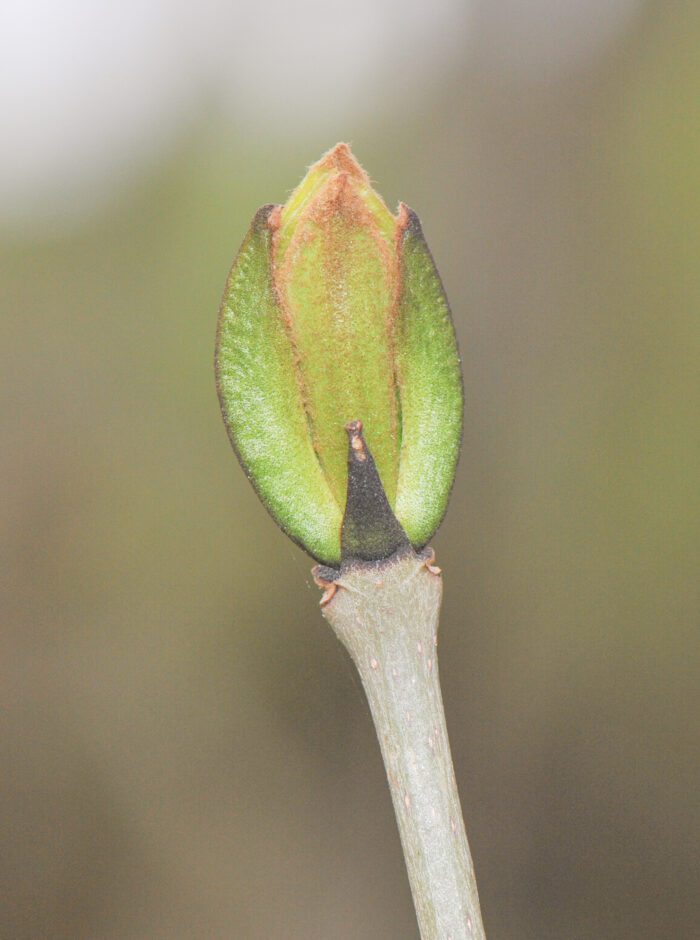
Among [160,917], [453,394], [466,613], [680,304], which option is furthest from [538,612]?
[453,394]

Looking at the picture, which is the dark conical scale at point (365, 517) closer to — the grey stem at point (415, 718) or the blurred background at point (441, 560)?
the grey stem at point (415, 718)

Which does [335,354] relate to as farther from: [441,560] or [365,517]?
[441,560]

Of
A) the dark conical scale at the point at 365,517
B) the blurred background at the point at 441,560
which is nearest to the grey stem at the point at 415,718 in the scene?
the dark conical scale at the point at 365,517

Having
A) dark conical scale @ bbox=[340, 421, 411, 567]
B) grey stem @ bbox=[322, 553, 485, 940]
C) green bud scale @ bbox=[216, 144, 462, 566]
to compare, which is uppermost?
green bud scale @ bbox=[216, 144, 462, 566]

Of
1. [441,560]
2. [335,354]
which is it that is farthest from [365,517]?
[441,560]

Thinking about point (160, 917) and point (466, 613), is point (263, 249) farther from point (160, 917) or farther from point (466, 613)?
point (160, 917)

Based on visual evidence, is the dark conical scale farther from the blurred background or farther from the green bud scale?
the blurred background

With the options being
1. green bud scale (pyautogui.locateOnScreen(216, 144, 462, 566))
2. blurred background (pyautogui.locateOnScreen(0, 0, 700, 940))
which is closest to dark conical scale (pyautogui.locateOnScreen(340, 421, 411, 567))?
green bud scale (pyautogui.locateOnScreen(216, 144, 462, 566))
